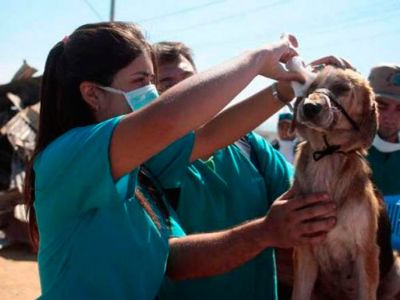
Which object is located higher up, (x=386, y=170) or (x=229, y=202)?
(x=229, y=202)

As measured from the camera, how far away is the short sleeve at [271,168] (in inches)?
111

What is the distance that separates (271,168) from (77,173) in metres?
1.42

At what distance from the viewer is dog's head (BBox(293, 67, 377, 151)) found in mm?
2418

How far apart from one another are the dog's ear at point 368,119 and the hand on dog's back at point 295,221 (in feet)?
Answer: 1.79

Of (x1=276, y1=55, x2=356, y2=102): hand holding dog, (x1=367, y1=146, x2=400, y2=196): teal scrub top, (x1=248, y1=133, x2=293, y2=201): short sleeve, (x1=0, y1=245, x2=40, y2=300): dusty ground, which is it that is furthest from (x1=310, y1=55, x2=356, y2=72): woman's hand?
(x1=0, y1=245, x2=40, y2=300): dusty ground

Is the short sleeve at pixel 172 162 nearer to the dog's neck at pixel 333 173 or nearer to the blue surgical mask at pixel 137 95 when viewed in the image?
the blue surgical mask at pixel 137 95

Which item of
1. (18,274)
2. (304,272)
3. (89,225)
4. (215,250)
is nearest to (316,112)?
(215,250)

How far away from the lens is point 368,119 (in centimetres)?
257

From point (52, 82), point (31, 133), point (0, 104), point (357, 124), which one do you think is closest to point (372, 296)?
point (357, 124)

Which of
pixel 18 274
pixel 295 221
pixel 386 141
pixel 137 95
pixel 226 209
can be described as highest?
pixel 137 95

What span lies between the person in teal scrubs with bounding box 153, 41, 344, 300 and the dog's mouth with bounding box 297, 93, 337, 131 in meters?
0.48

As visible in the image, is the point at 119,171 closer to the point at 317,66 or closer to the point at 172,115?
the point at 172,115

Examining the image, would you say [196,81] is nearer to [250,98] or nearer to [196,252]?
[196,252]

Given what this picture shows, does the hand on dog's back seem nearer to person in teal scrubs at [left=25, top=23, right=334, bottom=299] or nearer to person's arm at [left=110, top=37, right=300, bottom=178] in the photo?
person in teal scrubs at [left=25, top=23, right=334, bottom=299]
